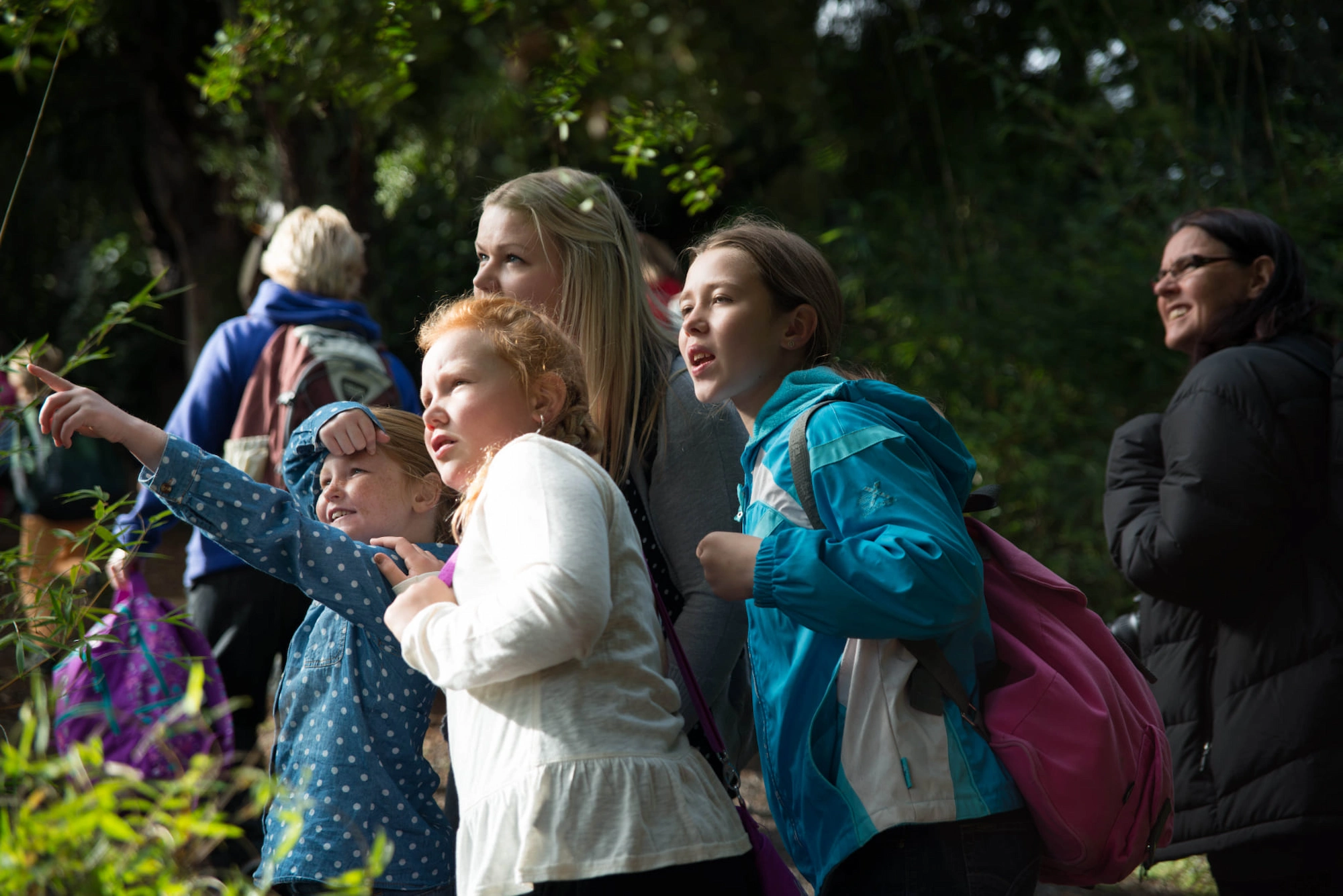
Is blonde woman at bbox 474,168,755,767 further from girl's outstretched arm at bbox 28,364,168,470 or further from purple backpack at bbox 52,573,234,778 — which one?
purple backpack at bbox 52,573,234,778

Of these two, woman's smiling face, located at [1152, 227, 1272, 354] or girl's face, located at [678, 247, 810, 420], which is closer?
girl's face, located at [678, 247, 810, 420]

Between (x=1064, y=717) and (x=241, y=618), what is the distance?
89.5 inches

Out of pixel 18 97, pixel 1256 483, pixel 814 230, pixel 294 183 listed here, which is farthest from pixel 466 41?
pixel 18 97

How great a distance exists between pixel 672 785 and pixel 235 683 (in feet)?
6.78

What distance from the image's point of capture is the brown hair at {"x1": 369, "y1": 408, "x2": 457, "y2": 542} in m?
2.29

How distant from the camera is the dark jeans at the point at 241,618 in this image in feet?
10.4

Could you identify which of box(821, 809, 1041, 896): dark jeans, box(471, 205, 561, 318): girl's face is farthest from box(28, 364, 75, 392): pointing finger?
box(821, 809, 1041, 896): dark jeans

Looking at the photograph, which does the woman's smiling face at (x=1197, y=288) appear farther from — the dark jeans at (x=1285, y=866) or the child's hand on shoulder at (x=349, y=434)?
the child's hand on shoulder at (x=349, y=434)

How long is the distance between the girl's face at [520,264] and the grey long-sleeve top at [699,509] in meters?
0.30

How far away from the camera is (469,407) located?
174 cm

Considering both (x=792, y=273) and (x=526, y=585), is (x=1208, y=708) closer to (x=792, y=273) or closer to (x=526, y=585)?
(x=792, y=273)

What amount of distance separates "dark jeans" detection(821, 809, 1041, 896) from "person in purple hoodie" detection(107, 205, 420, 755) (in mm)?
1990

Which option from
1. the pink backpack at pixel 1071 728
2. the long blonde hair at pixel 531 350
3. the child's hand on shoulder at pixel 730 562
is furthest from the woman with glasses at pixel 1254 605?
the long blonde hair at pixel 531 350

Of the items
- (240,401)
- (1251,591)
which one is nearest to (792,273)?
(1251,591)
